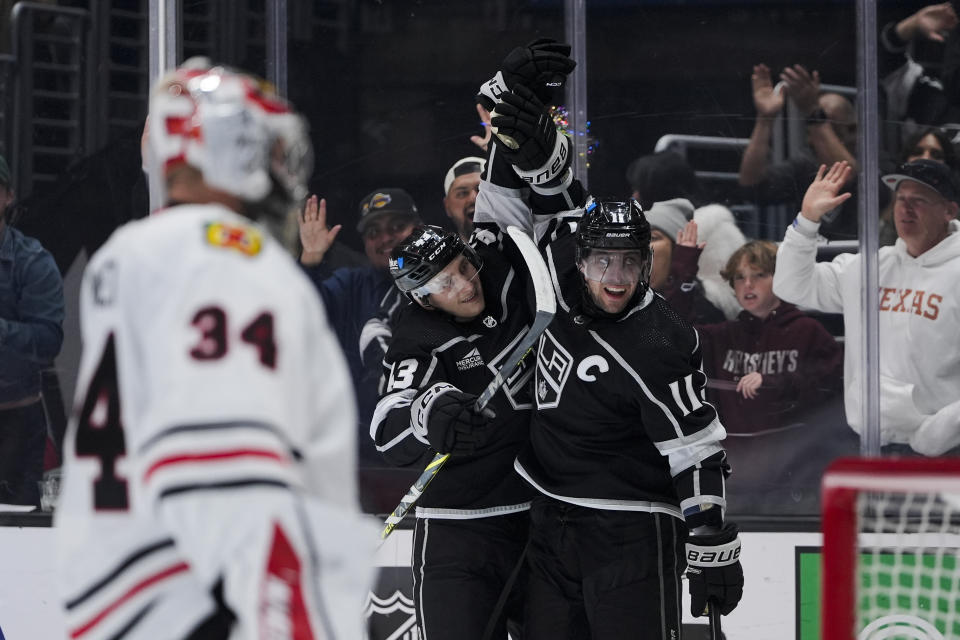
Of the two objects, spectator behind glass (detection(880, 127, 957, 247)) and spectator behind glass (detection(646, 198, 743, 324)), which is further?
spectator behind glass (detection(646, 198, 743, 324))

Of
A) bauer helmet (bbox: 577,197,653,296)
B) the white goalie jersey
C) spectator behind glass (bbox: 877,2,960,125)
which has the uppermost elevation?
spectator behind glass (bbox: 877,2,960,125)

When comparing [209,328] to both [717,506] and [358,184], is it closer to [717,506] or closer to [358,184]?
[717,506]

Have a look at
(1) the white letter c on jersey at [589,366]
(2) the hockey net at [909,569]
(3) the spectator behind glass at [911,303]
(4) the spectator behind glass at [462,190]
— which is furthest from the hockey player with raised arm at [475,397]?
(3) the spectator behind glass at [911,303]

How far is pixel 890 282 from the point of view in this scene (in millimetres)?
3420

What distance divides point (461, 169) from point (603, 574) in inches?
59.2

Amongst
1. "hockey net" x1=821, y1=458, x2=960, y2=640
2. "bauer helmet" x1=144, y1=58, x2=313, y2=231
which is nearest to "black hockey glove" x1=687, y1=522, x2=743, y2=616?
"hockey net" x1=821, y1=458, x2=960, y2=640

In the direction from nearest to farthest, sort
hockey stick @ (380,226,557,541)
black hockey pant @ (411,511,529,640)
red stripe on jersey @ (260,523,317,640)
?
red stripe on jersey @ (260,523,317,640), hockey stick @ (380,226,557,541), black hockey pant @ (411,511,529,640)

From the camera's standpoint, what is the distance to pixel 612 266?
247cm

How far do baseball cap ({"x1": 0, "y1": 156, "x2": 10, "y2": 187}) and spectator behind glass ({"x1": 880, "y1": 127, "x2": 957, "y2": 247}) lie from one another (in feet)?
7.88

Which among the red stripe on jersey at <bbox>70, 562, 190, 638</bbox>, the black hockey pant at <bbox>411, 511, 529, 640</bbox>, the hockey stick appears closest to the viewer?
the red stripe on jersey at <bbox>70, 562, 190, 638</bbox>

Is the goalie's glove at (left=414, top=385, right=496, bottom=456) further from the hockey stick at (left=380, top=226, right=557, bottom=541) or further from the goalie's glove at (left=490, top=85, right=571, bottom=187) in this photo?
the goalie's glove at (left=490, top=85, right=571, bottom=187)

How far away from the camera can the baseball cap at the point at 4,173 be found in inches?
142

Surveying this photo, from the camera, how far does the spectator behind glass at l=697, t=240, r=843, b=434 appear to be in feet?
11.5

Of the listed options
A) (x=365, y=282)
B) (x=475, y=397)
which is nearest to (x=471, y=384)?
(x=475, y=397)
